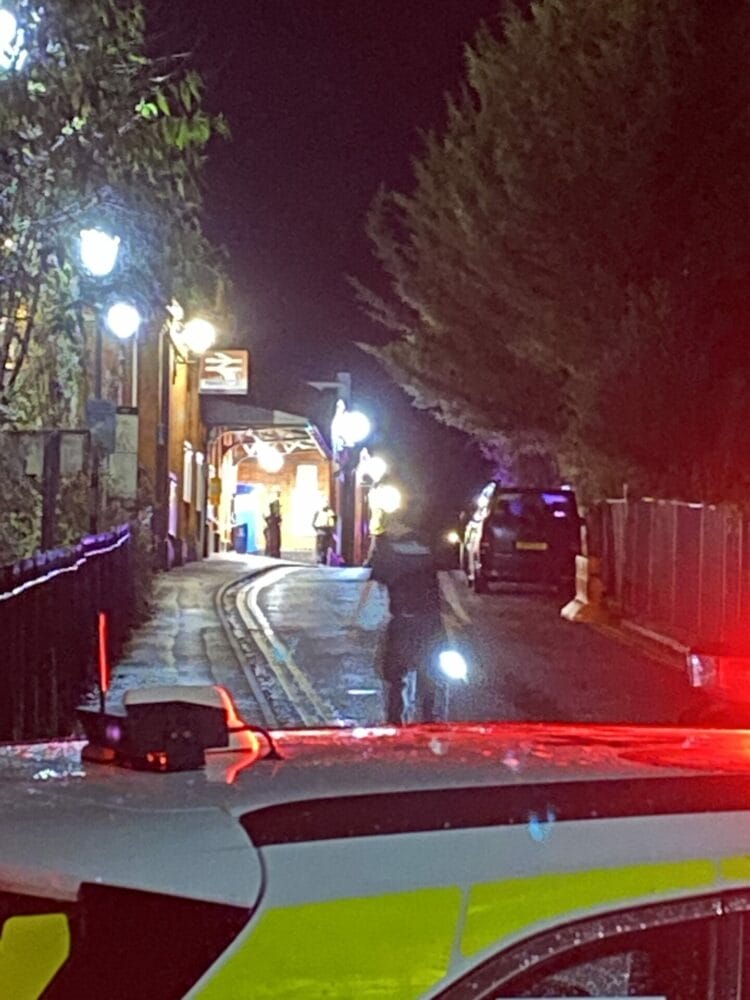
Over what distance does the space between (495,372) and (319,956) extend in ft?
99.6

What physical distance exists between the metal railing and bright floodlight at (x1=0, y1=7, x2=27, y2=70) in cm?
976

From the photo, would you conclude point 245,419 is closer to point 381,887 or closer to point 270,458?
point 270,458

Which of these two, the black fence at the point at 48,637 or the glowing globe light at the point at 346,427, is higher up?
the glowing globe light at the point at 346,427

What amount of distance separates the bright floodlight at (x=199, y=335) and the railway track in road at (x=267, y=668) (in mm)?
7776

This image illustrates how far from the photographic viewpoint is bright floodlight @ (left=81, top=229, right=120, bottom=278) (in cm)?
940

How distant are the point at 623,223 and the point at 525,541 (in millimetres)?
5334

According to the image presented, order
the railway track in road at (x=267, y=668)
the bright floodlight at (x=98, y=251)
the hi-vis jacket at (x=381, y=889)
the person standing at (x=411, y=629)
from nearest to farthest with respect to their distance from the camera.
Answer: the hi-vis jacket at (x=381, y=889) < the bright floodlight at (x=98, y=251) < the person standing at (x=411, y=629) < the railway track in road at (x=267, y=668)

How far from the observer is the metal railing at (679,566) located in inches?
719

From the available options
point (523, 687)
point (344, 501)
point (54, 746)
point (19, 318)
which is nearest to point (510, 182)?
point (523, 687)

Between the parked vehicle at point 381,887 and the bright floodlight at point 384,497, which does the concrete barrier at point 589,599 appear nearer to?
the parked vehicle at point 381,887

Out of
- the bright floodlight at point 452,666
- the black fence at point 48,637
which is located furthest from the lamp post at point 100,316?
the bright floodlight at point 452,666

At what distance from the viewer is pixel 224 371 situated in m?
33.0

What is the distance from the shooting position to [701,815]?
2.02 metres

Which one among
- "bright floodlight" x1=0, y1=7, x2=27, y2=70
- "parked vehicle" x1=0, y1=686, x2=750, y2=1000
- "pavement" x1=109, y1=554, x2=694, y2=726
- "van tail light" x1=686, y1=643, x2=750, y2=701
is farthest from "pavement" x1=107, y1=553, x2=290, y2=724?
"parked vehicle" x1=0, y1=686, x2=750, y2=1000
